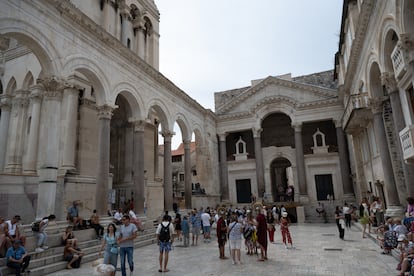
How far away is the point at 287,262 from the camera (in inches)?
326

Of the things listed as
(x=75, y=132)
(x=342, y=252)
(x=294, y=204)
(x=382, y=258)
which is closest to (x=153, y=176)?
(x=75, y=132)

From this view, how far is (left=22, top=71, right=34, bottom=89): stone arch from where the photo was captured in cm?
1506

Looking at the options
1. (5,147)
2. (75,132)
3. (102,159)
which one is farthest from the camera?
(5,147)

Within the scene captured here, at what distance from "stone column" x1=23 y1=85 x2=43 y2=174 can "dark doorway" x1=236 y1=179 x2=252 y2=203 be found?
17.7 metres

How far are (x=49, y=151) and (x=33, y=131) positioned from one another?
4666mm

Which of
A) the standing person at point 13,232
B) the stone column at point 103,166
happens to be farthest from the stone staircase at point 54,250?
the stone column at point 103,166

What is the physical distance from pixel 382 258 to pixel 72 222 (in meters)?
10.4

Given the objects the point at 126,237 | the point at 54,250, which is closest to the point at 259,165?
the point at 54,250

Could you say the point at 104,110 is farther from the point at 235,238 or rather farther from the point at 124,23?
the point at 124,23

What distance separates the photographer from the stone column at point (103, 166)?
1238 centimetres

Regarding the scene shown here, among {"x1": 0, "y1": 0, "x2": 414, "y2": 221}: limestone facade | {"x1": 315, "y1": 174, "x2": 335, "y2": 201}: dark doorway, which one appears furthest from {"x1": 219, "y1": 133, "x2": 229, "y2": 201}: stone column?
{"x1": 315, "y1": 174, "x2": 335, "y2": 201}: dark doorway

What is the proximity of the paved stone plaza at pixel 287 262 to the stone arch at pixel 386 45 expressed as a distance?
22.3 ft

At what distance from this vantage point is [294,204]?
71.9ft

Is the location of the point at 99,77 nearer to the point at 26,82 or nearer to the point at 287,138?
the point at 26,82
